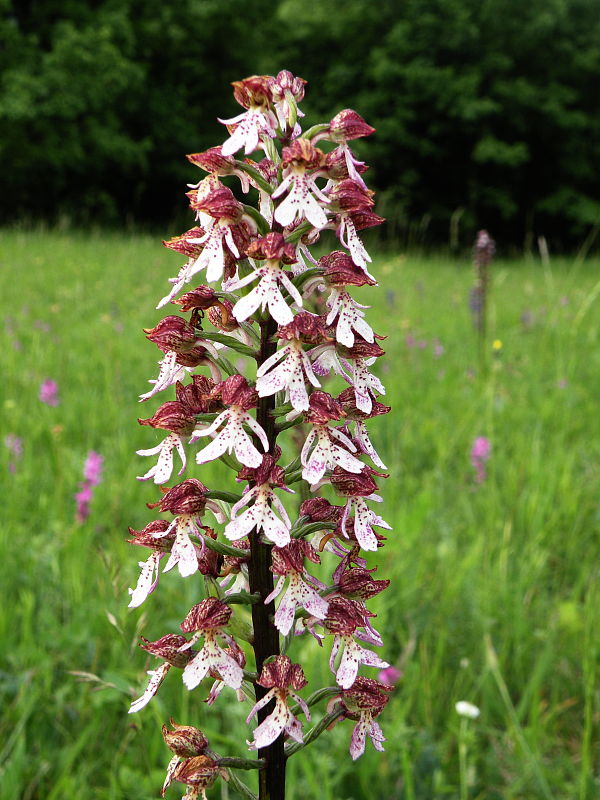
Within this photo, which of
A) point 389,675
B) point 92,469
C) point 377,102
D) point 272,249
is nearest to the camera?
point 272,249

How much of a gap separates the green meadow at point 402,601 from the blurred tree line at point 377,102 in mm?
21091

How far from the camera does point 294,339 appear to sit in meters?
1.21

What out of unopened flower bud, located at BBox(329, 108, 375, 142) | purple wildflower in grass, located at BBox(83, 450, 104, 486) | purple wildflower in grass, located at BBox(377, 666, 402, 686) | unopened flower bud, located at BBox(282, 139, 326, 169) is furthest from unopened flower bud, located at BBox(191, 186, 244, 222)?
purple wildflower in grass, located at BBox(83, 450, 104, 486)

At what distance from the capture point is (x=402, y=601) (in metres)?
3.00

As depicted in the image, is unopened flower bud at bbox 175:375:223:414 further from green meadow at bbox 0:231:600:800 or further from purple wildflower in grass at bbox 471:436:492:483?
purple wildflower in grass at bbox 471:436:492:483

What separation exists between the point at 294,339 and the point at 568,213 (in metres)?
28.5

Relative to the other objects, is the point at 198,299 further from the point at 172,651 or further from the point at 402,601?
the point at 402,601

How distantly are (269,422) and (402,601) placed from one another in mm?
1932

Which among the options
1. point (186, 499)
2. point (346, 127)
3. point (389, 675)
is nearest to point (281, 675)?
point (186, 499)

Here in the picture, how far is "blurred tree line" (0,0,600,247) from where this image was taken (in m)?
25.2

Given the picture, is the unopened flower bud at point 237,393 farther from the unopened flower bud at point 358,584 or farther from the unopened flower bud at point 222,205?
the unopened flower bud at point 358,584

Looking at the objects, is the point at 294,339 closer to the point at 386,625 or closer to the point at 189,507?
the point at 189,507

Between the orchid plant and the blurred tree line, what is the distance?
→ 80.5 feet

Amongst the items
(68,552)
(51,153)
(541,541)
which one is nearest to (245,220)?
(68,552)
